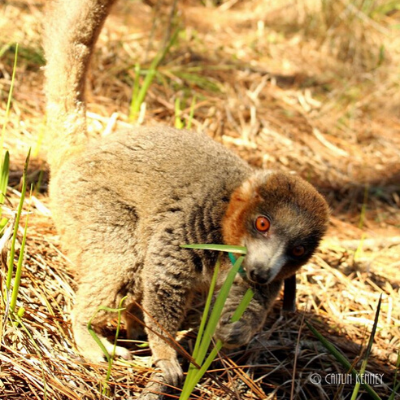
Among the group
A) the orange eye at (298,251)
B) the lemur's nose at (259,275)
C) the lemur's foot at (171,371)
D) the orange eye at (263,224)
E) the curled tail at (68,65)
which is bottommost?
the lemur's foot at (171,371)

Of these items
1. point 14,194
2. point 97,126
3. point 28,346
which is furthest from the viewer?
point 97,126

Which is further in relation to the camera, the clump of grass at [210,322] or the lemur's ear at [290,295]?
the lemur's ear at [290,295]

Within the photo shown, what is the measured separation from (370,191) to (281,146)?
132 cm

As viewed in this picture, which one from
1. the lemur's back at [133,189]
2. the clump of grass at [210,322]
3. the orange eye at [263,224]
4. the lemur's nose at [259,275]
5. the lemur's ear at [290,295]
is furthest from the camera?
the lemur's ear at [290,295]

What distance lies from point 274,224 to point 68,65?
1944 mm

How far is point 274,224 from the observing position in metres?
3.48

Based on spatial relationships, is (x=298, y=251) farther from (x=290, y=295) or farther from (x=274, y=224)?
(x=290, y=295)

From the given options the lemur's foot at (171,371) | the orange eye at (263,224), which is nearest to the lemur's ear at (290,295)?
the orange eye at (263,224)

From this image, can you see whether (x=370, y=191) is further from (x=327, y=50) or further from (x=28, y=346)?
(x=28, y=346)

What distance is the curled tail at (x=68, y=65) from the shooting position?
381cm

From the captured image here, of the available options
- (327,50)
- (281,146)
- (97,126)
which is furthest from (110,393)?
(327,50)

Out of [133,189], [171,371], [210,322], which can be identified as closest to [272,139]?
[133,189]

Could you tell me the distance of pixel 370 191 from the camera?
695cm

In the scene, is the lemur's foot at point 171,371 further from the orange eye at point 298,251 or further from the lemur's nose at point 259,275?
the orange eye at point 298,251
